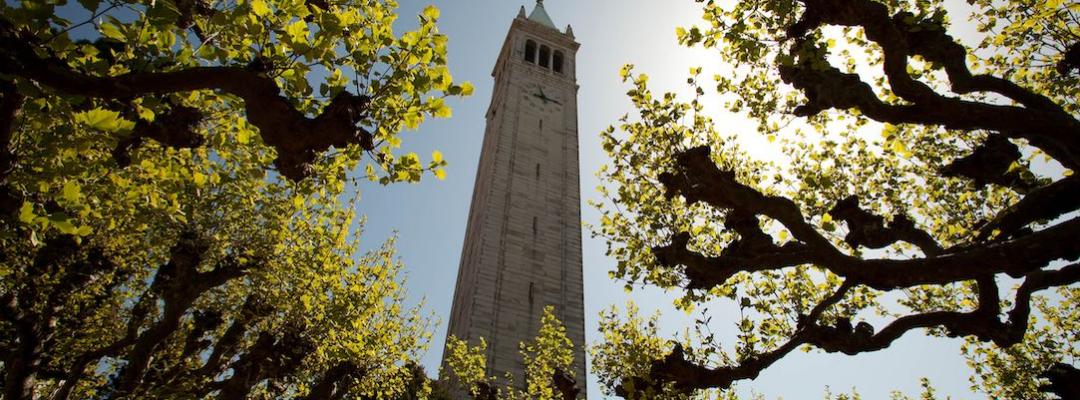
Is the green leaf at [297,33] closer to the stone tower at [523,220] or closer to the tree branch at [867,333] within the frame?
the tree branch at [867,333]

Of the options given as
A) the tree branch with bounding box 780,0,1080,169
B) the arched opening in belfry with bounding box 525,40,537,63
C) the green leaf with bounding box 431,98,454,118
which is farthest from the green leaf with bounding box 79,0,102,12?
the arched opening in belfry with bounding box 525,40,537,63

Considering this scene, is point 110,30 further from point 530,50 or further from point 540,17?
point 540,17

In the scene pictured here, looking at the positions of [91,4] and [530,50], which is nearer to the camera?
[91,4]

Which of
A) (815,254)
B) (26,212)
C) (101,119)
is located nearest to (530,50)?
(815,254)

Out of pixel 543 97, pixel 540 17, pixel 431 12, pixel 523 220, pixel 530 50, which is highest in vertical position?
pixel 540 17

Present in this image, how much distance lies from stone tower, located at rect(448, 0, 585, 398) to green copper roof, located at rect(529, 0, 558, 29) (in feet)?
11.2

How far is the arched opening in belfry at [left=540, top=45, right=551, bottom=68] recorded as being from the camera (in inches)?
1680

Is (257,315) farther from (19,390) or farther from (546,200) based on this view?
(546,200)

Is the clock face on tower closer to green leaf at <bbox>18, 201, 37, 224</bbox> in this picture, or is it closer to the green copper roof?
the green copper roof

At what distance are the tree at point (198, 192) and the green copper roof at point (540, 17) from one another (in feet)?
104

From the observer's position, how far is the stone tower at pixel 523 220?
2650cm

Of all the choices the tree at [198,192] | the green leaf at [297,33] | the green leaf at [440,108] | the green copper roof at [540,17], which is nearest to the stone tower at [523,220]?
the green copper roof at [540,17]

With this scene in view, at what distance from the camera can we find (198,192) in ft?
25.4

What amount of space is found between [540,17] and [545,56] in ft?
21.0
